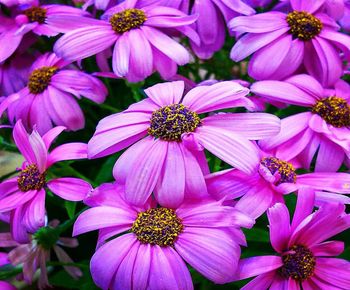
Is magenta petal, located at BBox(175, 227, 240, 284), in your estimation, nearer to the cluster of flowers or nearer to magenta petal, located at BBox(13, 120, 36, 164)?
the cluster of flowers

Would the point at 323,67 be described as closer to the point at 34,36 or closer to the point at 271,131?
the point at 271,131

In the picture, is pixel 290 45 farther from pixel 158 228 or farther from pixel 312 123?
pixel 158 228

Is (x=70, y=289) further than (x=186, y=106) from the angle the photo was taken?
Yes

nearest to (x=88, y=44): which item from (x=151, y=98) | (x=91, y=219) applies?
(x=151, y=98)

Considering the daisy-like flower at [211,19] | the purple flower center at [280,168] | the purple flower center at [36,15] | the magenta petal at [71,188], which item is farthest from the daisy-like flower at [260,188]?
the purple flower center at [36,15]

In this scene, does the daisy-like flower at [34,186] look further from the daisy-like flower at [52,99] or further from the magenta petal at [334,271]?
the magenta petal at [334,271]
